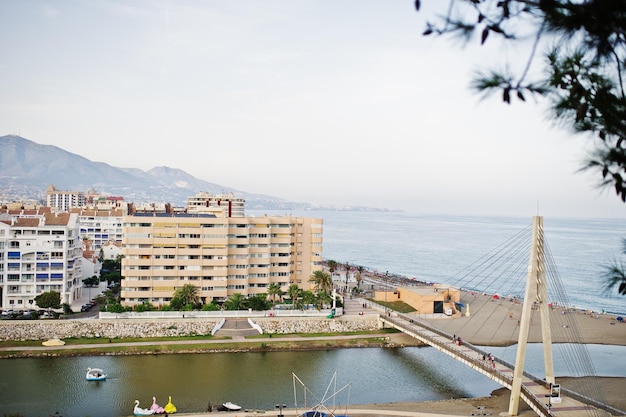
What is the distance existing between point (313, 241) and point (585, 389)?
25.7 meters

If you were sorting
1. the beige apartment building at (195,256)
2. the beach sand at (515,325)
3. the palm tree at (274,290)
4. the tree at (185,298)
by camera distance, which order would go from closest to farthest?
the tree at (185,298) < the beach sand at (515,325) < the beige apartment building at (195,256) < the palm tree at (274,290)

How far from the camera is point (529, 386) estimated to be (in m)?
25.6

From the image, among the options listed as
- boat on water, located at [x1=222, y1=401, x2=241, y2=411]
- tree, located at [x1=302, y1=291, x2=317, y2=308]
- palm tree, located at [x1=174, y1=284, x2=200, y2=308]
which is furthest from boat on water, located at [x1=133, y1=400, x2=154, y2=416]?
tree, located at [x1=302, y1=291, x2=317, y2=308]

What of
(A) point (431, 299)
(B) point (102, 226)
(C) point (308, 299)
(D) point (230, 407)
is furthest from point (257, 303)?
(B) point (102, 226)

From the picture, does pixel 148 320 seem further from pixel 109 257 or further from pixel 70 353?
pixel 109 257

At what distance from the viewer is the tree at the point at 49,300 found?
→ 132ft

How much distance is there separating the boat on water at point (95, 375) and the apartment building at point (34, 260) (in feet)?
47.7

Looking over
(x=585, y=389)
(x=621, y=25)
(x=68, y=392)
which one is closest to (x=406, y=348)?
(x=585, y=389)

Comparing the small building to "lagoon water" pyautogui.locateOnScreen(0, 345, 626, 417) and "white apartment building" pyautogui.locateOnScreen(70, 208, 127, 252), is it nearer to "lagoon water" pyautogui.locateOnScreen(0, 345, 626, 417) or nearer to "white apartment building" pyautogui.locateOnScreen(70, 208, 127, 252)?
"lagoon water" pyautogui.locateOnScreen(0, 345, 626, 417)

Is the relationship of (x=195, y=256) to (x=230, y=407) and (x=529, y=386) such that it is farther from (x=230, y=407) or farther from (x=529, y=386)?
(x=529, y=386)

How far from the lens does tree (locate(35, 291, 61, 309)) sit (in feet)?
132

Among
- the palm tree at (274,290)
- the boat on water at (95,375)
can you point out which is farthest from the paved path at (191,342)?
the palm tree at (274,290)

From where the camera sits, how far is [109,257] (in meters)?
71.4

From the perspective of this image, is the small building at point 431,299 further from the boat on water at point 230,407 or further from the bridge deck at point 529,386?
the boat on water at point 230,407
